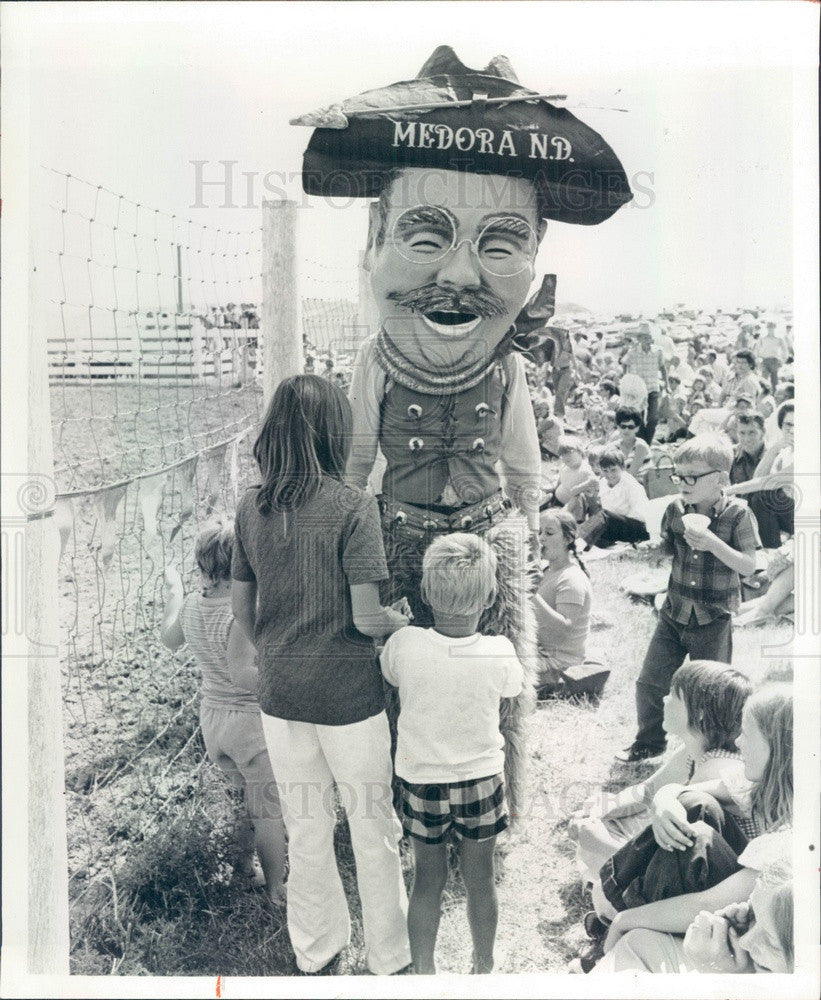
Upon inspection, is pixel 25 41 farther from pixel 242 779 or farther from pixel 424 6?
pixel 242 779

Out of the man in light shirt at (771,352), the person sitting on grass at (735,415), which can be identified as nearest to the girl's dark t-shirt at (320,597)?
the person sitting on grass at (735,415)

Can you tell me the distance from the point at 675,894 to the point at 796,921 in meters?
0.37

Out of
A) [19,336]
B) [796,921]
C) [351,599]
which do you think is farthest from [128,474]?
[796,921]

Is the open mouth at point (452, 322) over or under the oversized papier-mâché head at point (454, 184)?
under

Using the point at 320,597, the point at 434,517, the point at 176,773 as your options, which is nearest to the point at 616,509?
the point at 434,517

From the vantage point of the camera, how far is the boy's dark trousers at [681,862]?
346 centimetres

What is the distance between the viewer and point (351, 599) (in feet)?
11.0

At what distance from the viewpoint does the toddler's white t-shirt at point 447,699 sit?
3.35m

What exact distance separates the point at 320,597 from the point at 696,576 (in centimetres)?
108

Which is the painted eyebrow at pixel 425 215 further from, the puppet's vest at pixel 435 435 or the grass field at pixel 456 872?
the grass field at pixel 456 872

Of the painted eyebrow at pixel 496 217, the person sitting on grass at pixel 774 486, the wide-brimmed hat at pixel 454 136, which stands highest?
the wide-brimmed hat at pixel 454 136

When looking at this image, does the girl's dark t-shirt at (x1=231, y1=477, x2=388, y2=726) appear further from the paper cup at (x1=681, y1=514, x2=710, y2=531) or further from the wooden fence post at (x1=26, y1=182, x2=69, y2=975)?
the paper cup at (x1=681, y1=514, x2=710, y2=531)

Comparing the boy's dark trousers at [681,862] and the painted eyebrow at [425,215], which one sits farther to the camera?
the boy's dark trousers at [681,862]

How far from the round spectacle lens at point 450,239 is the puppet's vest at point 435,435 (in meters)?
0.30
